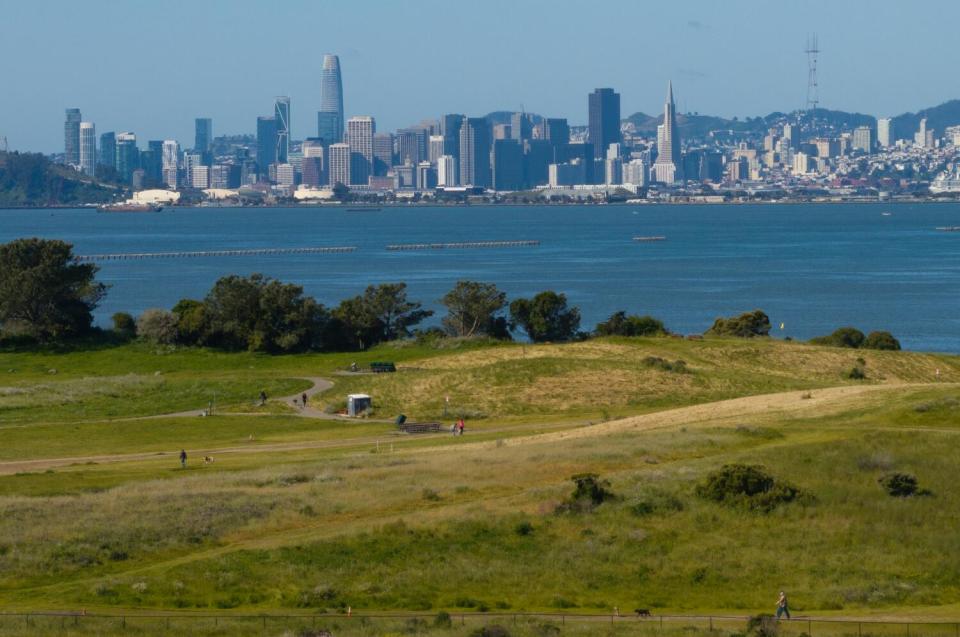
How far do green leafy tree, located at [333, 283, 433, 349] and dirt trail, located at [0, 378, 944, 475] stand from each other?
26.7m

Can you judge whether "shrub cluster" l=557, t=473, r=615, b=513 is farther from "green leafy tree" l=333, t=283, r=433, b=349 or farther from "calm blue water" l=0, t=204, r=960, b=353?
"calm blue water" l=0, t=204, r=960, b=353

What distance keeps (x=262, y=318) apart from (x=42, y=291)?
12421 millimetres

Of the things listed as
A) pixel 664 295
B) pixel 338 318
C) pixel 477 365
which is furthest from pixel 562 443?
pixel 664 295

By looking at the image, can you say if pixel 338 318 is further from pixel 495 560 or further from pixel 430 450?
pixel 495 560

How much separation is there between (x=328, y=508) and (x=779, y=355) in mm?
39295

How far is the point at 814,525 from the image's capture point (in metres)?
32.7

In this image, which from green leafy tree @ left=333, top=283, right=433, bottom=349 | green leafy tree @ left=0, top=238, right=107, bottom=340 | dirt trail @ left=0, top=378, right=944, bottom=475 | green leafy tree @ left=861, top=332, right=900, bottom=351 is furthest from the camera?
green leafy tree @ left=861, top=332, right=900, bottom=351

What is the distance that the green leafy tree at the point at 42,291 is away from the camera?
258 feet

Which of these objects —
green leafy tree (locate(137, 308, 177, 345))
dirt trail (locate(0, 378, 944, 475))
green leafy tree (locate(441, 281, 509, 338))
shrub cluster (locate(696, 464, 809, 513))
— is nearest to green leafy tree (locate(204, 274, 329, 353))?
green leafy tree (locate(137, 308, 177, 345))

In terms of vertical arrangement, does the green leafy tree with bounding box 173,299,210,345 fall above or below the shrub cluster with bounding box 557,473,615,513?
above

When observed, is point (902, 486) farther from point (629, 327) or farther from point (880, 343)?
point (880, 343)

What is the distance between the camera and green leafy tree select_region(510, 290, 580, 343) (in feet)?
265

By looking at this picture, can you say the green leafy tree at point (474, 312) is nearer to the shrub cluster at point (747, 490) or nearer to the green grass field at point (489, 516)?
the green grass field at point (489, 516)

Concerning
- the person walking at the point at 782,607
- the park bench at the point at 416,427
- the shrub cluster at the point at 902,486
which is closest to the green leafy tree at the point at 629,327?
the park bench at the point at 416,427
